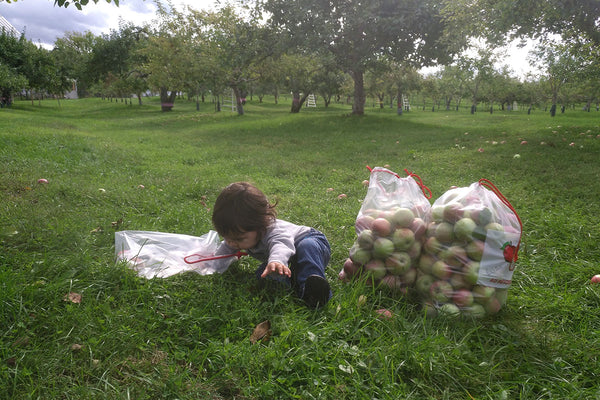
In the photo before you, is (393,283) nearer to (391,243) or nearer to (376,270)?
(376,270)

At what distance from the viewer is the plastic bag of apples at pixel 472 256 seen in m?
2.46

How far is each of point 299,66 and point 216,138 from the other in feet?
37.3

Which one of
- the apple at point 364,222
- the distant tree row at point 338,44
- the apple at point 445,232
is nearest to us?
the apple at point 445,232

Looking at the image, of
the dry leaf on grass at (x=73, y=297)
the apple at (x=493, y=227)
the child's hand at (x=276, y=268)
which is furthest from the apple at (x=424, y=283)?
the dry leaf on grass at (x=73, y=297)

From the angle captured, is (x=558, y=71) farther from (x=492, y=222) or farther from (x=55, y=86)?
(x=55, y=86)

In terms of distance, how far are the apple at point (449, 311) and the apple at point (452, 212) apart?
0.60 meters

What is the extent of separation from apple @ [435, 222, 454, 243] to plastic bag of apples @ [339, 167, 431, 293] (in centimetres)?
15

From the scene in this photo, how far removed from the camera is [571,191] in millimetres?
5387

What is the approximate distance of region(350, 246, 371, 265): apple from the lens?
277 centimetres

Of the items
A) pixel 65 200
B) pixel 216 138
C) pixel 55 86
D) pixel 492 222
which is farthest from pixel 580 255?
pixel 55 86

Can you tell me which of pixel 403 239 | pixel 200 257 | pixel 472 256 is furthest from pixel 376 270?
pixel 200 257

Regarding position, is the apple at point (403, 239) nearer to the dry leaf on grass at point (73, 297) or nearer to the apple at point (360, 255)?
the apple at point (360, 255)

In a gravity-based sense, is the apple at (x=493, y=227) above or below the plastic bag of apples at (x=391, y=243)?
above

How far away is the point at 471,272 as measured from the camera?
8.06 ft
